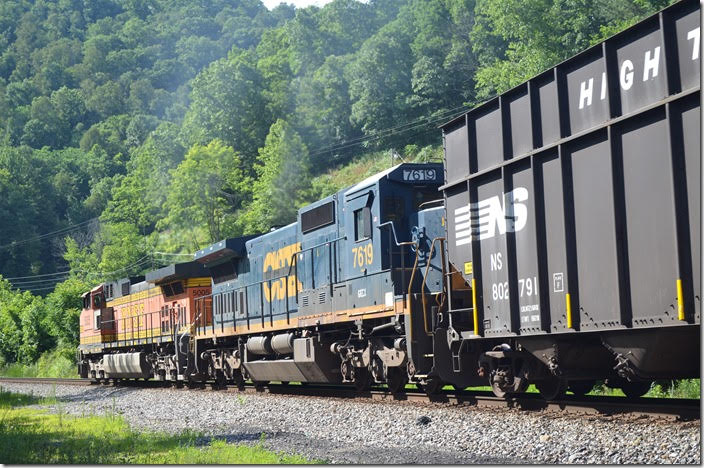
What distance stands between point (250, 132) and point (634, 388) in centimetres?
8466

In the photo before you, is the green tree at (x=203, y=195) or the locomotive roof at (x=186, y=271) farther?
the green tree at (x=203, y=195)

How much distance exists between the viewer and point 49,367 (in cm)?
4753

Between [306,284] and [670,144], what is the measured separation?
1047 centimetres

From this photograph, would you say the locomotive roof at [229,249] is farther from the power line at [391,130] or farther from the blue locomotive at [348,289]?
the power line at [391,130]

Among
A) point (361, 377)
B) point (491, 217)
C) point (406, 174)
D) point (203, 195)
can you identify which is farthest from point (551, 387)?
point (203, 195)

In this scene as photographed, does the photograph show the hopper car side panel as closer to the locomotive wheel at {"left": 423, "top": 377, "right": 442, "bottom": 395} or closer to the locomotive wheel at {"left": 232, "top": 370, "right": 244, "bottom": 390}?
the locomotive wheel at {"left": 423, "top": 377, "right": 442, "bottom": 395}

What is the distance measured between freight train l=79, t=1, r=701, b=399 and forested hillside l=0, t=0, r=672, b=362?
120 ft

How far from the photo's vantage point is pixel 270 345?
18.7 m

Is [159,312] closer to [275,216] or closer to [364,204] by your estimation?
[364,204]

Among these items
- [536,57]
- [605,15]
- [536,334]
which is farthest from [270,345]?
[605,15]

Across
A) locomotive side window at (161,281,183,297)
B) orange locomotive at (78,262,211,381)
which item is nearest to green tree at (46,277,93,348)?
orange locomotive at (78,262,211,381)

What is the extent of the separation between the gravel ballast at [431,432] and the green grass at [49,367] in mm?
31417

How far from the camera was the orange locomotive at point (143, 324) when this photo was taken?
24.6 meters

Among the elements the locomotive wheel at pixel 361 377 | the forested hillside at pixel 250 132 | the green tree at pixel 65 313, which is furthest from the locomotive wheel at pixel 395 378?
the forested hillside at pixel 250 132
